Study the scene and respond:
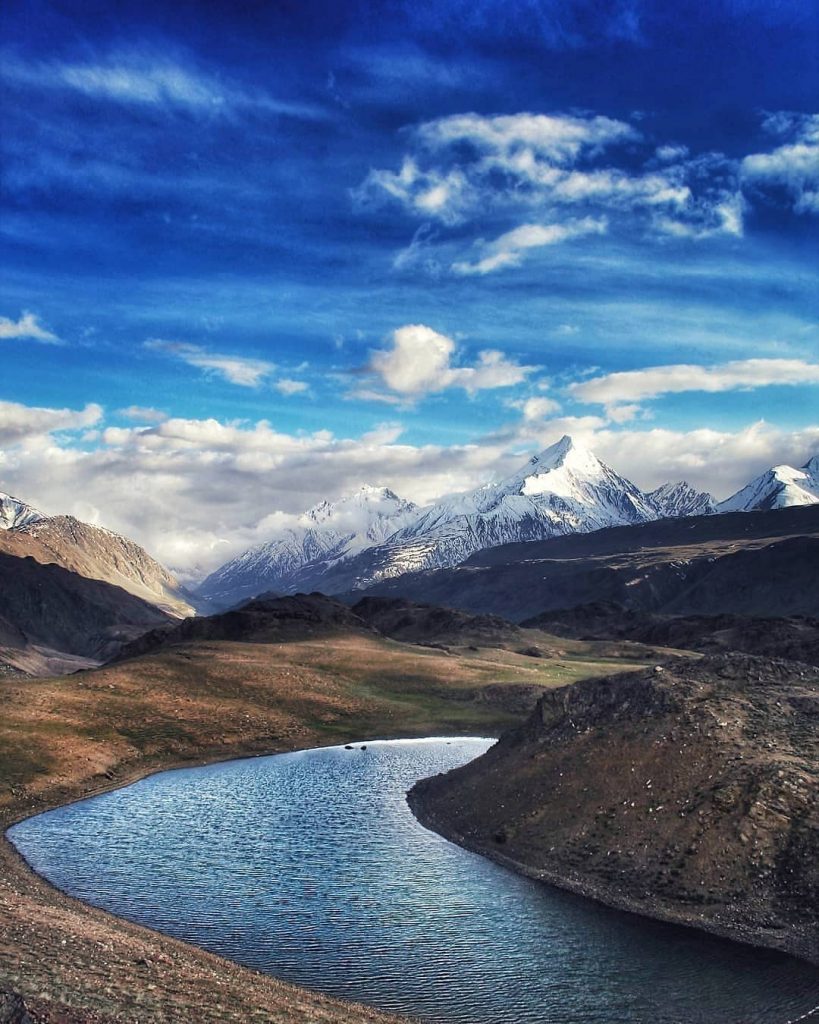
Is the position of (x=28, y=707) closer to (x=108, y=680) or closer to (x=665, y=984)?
(x=108, y=680)

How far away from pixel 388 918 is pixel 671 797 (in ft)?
63.3

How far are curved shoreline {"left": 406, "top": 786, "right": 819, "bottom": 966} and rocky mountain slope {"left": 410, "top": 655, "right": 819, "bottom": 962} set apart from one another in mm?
98

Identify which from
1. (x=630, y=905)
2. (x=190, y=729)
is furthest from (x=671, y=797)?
(x=190, y=729)

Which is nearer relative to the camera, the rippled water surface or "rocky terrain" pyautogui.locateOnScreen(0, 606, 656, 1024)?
"rocky terrain" pyautogui.locateOnScreen(0, 606, 656, 1024)

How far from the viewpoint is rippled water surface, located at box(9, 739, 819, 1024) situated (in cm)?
3553

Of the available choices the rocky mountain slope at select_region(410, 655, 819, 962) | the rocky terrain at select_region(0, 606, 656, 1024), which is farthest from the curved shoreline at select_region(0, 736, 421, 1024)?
the rocky mountain slope at select_region(410, 655, 819, 962)

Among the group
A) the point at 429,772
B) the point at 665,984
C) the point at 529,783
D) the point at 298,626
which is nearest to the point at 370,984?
the point at 665,984

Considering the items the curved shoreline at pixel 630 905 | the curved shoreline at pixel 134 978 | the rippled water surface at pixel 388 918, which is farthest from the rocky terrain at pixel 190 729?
the curved shoreline at pixel 630 905

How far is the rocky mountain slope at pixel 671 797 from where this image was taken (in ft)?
146

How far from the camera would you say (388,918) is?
147ft

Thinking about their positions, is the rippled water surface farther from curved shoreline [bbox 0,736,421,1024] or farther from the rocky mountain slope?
the rocky mountain slope

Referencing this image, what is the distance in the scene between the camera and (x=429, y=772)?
287ft

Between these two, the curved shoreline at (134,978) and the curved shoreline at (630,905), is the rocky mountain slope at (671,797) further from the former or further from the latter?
the curved shoreline at (134,978)

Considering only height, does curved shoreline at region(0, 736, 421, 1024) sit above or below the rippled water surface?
above
